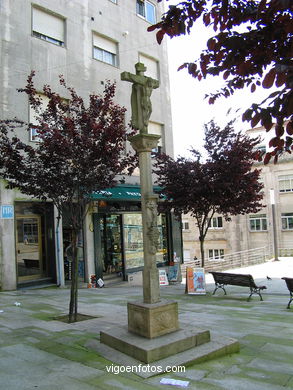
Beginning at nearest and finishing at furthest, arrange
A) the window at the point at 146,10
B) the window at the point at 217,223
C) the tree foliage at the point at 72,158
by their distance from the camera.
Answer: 1. the tree foliage at the point at 72,158
2. the window at the point at 146,10
3. the window at the point at 217,223

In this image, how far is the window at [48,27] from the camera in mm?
13586

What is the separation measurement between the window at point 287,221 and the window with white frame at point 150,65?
21255mm

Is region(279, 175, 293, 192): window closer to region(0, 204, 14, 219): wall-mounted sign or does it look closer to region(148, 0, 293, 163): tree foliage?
region(0, 204, 14, 219): wall-mounted sign

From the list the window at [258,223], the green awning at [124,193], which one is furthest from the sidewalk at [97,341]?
the window at [258,223]

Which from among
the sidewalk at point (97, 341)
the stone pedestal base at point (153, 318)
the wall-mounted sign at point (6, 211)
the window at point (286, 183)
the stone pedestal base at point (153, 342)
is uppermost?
the window at point (286, 183)

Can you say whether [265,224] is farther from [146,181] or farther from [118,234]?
[146,181]

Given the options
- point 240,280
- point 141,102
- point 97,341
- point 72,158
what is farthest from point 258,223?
point 97,341

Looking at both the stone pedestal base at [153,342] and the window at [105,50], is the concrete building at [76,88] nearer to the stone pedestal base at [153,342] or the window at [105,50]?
the window at [105,50]

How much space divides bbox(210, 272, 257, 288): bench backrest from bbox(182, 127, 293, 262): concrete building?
20.6m

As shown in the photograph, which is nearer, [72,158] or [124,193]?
[72,158]

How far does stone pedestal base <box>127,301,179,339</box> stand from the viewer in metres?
5.19

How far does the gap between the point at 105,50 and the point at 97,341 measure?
13.7 metres

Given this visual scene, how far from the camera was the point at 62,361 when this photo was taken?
491 cm

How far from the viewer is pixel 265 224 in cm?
3591
